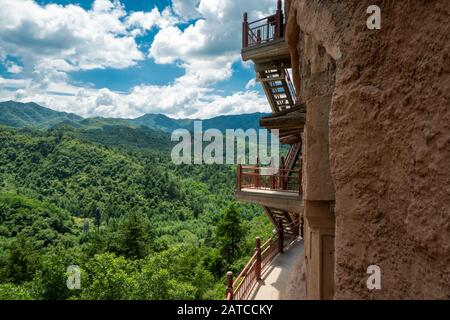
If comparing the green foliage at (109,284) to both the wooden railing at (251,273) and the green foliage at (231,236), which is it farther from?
the wooden railing at (251,273)

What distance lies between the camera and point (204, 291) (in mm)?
28750

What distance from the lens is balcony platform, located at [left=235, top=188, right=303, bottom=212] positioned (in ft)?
26.4

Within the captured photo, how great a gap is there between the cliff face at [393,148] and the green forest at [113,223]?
23319 mm

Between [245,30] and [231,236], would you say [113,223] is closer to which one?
[231,236]

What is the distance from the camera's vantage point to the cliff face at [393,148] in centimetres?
183

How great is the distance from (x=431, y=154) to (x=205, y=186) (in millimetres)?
109797

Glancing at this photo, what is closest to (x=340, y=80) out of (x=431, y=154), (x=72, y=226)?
(x=431, y=154)

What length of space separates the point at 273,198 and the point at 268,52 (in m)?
4.87

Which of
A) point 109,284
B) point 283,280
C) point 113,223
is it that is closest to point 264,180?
point 283,280

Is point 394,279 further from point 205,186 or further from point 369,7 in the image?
point 205,186

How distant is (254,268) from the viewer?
10492 mm

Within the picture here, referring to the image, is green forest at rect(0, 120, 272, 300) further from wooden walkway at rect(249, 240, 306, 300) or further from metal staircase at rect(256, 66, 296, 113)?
metal staircase at rect(256, 66, 296, 113)

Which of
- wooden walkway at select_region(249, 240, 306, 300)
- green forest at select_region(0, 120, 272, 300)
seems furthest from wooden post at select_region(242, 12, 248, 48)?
green forest at select_region(0, 120, 272, 300)

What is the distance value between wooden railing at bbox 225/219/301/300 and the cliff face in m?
6.71
